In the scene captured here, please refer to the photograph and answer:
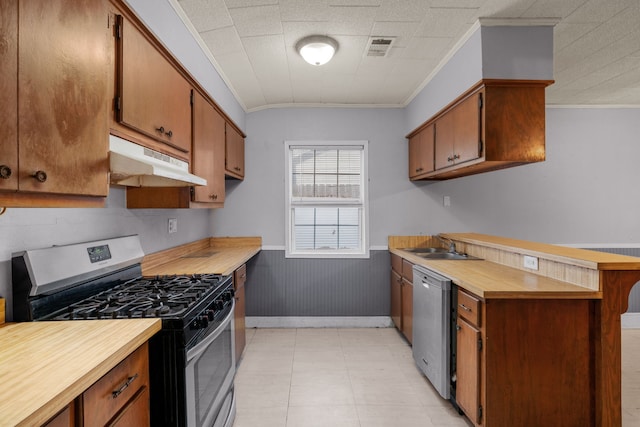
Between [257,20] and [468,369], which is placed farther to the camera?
[257,20]

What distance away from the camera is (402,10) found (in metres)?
2.20

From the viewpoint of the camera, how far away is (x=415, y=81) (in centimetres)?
344

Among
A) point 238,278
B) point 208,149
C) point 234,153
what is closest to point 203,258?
point 238,278

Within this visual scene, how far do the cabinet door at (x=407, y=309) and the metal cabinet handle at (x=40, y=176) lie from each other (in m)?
2.86

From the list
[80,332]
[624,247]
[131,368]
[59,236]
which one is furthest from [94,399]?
[624,247]

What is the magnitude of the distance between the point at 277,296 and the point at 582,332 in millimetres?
2887

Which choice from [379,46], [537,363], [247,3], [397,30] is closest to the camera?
[537,363]

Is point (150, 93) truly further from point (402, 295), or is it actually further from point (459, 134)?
point (402, 295)

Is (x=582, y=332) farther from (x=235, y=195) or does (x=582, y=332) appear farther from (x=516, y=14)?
(x=235, y=195)

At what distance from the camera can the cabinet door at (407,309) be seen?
10.8 feet

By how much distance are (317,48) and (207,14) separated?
762 mm

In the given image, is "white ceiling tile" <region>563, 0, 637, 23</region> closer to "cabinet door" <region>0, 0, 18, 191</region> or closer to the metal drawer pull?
"cabinet door" <region>0, 0, 18, 191</region>

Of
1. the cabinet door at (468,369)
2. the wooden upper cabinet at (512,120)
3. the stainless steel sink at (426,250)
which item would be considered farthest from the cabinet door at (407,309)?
the wooden upper cabinet at (512,120)

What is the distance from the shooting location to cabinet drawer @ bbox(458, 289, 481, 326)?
2.06 meters
